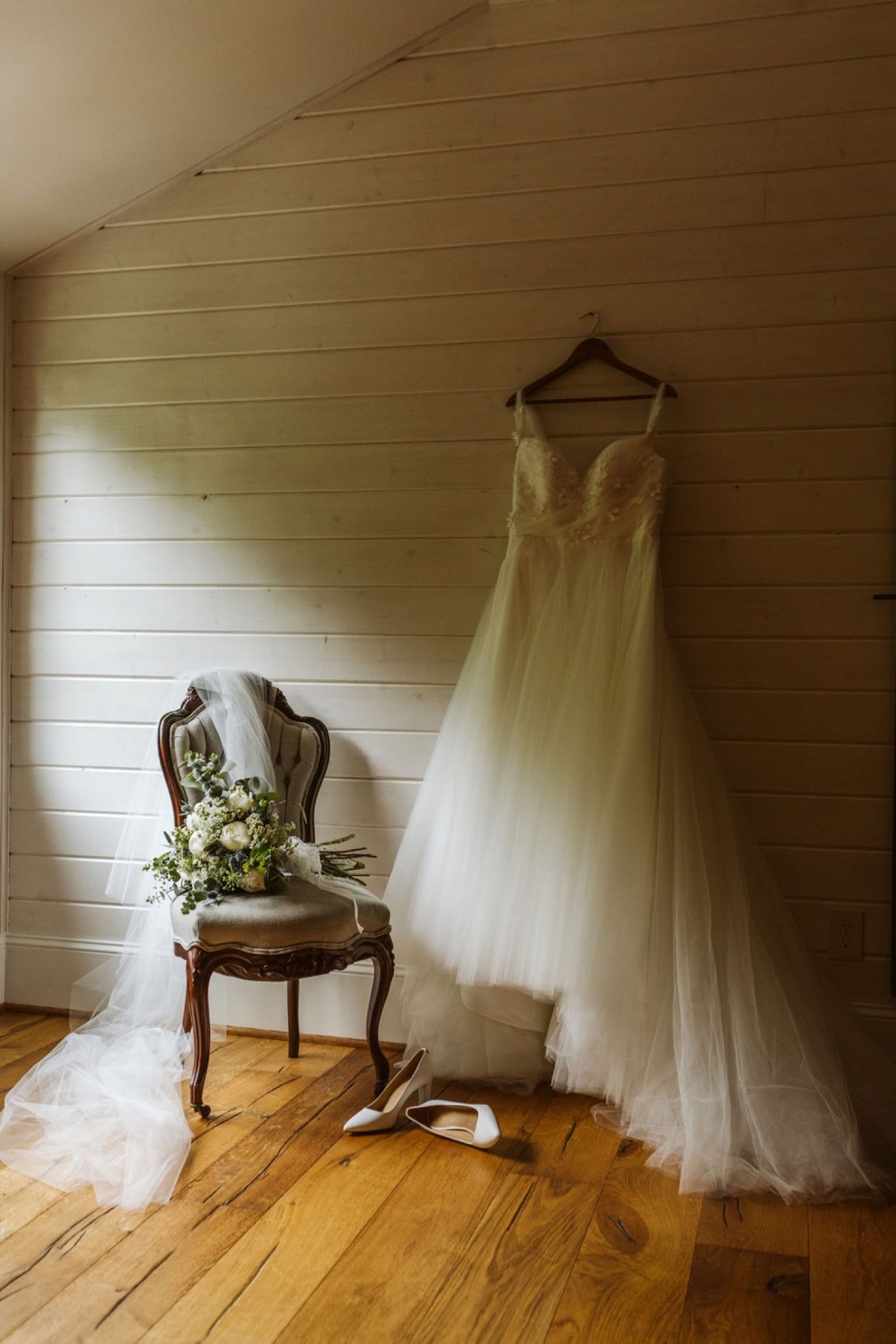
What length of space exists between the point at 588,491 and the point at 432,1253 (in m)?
1.83

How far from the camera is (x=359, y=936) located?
2.68 m

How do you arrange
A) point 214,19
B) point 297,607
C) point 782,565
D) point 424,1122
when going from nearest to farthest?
point 424,1122
point 214,19
point 782,565
point 297,607

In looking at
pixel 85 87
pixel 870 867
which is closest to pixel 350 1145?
pixel 870 867

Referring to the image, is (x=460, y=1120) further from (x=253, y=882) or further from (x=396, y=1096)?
(x=253, y=882)

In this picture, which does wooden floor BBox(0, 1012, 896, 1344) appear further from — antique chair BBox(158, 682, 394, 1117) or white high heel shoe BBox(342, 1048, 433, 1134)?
antique chair BBox(158, 682, 394, 1117)

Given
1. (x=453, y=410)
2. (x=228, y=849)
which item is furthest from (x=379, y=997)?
(x=453, y=410)

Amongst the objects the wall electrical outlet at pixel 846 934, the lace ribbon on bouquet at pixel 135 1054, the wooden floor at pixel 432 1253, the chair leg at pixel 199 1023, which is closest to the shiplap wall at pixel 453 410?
the wall electrical outlet at pixel 846 934

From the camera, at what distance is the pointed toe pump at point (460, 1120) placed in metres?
2.40

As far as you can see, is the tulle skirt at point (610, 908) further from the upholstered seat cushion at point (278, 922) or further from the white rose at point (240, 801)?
the white rose at point (240, 801)

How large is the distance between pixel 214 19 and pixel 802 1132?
2912 millimetres

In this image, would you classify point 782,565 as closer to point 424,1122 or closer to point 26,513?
point 424,1122

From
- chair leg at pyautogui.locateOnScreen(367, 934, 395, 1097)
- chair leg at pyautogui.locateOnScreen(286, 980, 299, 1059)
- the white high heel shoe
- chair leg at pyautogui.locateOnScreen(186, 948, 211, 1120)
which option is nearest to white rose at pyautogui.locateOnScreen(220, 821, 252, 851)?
chair leg at pyautogui.locateOnScreen(186, 948, 211, 1120)

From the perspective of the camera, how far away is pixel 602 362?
303 centimetres

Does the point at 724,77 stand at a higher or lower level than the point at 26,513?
higher
